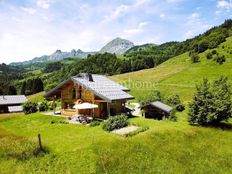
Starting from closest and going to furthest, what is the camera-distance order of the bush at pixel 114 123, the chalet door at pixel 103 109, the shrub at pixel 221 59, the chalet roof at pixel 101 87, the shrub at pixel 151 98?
the bush at pixel 114 123, the chalet roof at pixel 101 87, the chalet door at pixel 103 109, the shrub at pixel 151 98, the shrub at pixel 221 59

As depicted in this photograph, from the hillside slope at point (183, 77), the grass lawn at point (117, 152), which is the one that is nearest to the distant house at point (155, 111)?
the grass lawn at point (117, 152)

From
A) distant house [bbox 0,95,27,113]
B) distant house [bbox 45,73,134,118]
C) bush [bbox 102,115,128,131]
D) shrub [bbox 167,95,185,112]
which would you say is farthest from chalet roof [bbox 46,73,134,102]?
distant house [bbox 0,95,27,113]

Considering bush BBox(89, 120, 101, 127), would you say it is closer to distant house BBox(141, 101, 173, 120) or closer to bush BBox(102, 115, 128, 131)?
bush BBox(102, 115, 128, 131)

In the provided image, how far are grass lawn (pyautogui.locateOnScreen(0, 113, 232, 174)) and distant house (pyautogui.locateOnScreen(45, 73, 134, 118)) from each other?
696 centimetres

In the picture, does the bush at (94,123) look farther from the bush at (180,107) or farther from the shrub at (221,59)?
the shrub at (221,59)

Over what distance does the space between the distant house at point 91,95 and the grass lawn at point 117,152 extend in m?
6.96

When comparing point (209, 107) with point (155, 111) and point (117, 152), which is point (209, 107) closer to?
point (155, 111)

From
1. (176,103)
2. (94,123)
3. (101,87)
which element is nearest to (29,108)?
(101,87)

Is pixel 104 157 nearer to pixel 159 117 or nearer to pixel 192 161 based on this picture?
pixel 192 161

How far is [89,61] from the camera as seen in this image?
597 feet

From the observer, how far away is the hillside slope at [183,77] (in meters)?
82.5

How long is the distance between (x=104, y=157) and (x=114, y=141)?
3056mm

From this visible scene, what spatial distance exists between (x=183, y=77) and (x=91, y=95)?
6373 centimetres

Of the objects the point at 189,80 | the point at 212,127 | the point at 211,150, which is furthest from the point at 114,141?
the point at 189,80
